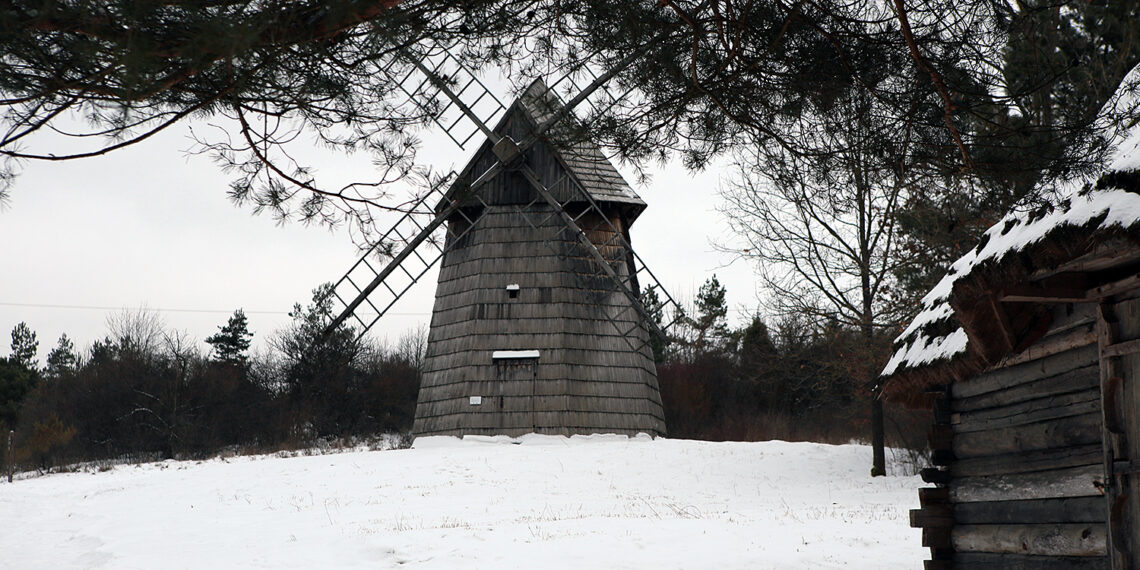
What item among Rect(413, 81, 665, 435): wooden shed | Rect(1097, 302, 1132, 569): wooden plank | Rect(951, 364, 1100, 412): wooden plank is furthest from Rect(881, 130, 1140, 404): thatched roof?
Rect(413, 81, 665, 435): wooden shed

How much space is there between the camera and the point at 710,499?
1516cm

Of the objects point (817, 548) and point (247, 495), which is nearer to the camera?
point (817, 548)

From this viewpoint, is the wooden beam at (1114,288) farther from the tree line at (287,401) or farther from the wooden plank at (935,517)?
the tree line at (287,401)

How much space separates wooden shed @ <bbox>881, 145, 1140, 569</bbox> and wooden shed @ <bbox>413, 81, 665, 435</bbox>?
1173 centimetres

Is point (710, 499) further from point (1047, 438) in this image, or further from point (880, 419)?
point (1047, 438)

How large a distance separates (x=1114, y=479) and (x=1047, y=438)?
847mm

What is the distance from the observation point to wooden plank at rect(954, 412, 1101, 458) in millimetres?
6004

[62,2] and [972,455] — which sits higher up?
[62,2]

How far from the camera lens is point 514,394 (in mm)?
19344

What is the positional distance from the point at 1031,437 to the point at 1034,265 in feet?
5.28

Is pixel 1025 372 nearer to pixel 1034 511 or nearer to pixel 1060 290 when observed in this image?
pixel 1034 511

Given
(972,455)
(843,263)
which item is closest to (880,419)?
(843,263)

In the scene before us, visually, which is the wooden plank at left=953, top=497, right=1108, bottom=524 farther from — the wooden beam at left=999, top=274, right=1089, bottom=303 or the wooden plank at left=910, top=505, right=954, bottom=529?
the wooden beam at left=999, top=274, right=1089, bottom=303

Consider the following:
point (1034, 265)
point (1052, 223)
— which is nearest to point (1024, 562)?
point (1034, 265)
